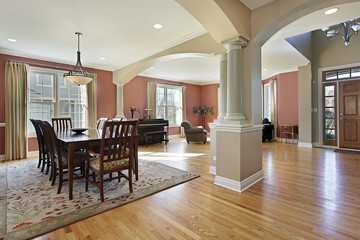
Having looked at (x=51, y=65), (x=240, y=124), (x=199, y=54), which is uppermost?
(x=51, y=65)

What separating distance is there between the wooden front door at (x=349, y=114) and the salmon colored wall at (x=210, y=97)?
4818 mm

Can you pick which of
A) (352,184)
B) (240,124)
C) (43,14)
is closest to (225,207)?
(240,124)

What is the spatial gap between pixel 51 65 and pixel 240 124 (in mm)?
5490

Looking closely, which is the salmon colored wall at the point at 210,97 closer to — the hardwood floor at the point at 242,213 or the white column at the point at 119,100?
the white column at the point at 119,100

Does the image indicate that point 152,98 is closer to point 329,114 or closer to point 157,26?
point 157,26

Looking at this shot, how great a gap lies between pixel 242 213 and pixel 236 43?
7.50ft

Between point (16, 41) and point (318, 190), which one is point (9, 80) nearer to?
point (16, 41)

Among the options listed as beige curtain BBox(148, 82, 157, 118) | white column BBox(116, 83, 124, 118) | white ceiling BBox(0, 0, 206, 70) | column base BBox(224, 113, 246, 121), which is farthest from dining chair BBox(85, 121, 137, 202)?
beige curtain BBox(148, 82, 157, 118)

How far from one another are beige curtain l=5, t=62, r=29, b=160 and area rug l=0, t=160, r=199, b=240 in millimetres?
1278

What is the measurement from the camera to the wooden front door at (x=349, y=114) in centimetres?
539

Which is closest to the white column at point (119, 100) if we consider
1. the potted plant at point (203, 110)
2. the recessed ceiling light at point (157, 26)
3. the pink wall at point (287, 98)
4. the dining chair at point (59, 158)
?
the recessed ceiling light at point (157, 26)

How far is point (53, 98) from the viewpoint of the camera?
531cm

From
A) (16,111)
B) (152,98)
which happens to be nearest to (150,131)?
(152,98)

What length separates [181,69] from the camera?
6641 mm
